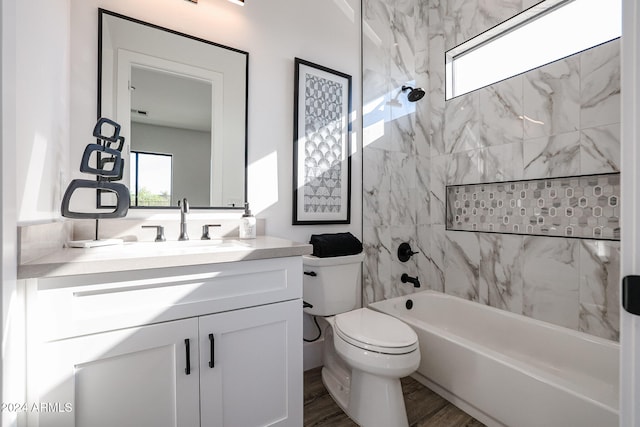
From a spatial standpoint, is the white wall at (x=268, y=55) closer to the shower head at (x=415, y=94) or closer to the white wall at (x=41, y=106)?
the white wall at (x=41, y=106)

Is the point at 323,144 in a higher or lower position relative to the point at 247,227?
higher

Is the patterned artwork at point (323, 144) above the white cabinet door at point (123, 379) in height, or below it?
above

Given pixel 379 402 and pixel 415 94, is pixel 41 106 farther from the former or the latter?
pixel 415 94

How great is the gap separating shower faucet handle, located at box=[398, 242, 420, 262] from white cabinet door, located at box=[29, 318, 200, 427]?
1727 mm

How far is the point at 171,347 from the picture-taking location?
1.00 meters

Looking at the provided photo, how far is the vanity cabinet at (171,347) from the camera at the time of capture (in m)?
0.85

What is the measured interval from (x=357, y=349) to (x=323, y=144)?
1306 millimetres

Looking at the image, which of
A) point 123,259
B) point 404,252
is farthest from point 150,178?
point 404,252

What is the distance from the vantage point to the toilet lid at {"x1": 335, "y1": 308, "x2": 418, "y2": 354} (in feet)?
4.39

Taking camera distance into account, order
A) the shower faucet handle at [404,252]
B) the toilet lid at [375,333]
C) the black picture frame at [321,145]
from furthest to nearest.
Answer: the shower faucet handle at [404,252], the black picture frame at [321,145], the toilet lid at [375,333]

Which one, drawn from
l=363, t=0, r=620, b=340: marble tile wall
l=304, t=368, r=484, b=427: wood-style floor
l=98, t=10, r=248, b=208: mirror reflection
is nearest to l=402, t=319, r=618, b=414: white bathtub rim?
l=304, t=368, r=484, b=427: wood-style floor

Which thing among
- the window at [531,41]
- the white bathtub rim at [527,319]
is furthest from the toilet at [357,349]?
the window at [531,41]

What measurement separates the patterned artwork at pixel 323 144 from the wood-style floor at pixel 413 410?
114 cm

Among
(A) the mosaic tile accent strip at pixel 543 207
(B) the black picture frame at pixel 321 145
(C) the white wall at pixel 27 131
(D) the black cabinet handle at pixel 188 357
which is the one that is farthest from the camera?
(B) the black picture frame at pixel 321 145
